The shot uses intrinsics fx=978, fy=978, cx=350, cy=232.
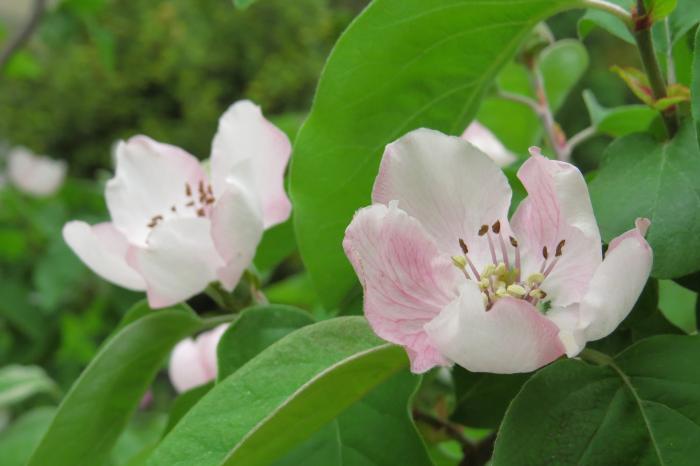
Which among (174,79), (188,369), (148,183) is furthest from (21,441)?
(174,79)

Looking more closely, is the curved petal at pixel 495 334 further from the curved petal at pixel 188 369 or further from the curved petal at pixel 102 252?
the curved petal at pixel 188 369

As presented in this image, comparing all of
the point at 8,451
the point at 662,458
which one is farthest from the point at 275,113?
the point at 662,458

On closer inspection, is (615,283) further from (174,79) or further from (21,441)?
(174,79)

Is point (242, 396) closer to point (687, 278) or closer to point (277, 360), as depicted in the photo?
point (277, 360)

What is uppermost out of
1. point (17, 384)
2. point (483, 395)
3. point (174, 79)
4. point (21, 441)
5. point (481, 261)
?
point (481, 261)

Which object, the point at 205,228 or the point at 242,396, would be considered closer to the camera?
the point at 242,396

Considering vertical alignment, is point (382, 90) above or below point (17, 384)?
above
